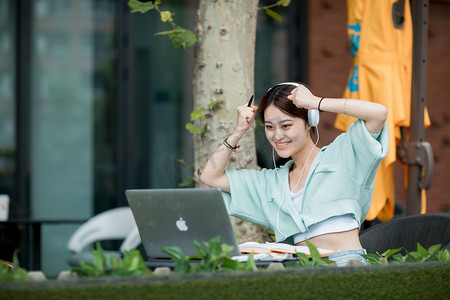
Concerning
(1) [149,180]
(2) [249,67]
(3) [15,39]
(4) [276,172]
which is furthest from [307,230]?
(3) [15,39]

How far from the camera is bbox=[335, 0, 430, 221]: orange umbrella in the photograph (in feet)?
12.5

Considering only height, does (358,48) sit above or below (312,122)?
above

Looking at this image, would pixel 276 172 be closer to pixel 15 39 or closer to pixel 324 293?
pixel 324 293

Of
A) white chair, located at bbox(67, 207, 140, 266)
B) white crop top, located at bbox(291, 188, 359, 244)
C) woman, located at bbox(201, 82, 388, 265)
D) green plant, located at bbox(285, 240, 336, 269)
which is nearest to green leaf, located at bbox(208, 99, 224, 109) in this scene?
woman, located at bbox(201, 82, 388, 265)

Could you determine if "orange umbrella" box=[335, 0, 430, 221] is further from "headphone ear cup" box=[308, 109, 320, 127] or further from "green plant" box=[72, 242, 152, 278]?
"green plant" box=[72, 242, 152, 278]

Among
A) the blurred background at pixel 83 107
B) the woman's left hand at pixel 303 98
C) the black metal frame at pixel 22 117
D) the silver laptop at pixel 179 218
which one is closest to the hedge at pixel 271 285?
the silver laptop at pixel 179 218

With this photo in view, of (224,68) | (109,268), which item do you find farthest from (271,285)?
(224,68)

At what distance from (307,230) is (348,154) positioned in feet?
1.13

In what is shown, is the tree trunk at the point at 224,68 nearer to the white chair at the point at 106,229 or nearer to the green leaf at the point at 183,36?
the green leaf at the point at 183,36

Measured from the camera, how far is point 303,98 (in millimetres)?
2684

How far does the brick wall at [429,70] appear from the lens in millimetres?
6848

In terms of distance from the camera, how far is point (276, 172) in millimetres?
2994

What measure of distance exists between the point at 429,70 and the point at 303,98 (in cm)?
501

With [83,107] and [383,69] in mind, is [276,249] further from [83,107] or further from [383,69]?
[83,107]
